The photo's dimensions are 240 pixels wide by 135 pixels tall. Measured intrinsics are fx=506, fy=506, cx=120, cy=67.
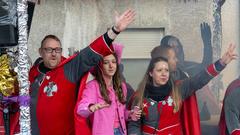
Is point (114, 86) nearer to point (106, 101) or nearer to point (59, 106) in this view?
point (106, 101)

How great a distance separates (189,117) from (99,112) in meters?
0.73

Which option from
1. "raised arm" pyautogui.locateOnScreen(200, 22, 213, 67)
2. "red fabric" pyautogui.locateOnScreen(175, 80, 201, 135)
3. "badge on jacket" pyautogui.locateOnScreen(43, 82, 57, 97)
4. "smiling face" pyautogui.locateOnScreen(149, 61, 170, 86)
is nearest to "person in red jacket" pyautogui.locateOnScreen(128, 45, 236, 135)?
"smiling face" pyautogui.locateOnScreen(149, 61, 170, 86)

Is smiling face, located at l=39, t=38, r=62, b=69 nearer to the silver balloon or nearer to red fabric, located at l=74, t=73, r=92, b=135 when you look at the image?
red fabric, located at l=74, t=73, r=92, b=135

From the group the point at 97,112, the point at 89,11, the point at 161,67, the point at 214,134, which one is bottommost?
the point at 214,134

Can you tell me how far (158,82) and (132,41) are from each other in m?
1.08

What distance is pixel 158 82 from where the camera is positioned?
365cm

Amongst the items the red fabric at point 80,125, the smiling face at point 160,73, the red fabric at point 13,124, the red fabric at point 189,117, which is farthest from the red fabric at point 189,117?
the red fabric at point 13,124

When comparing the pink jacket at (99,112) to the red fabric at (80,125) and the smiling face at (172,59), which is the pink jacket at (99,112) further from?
the smiling face at (172,59)

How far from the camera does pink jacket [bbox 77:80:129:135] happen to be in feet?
11.4

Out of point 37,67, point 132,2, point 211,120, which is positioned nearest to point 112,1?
point 132,2

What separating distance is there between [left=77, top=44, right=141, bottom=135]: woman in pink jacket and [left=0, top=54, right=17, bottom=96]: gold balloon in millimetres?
477

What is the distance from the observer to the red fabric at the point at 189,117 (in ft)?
12.5

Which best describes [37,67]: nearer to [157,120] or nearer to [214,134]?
[157,120]

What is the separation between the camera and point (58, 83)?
12.1 feet
